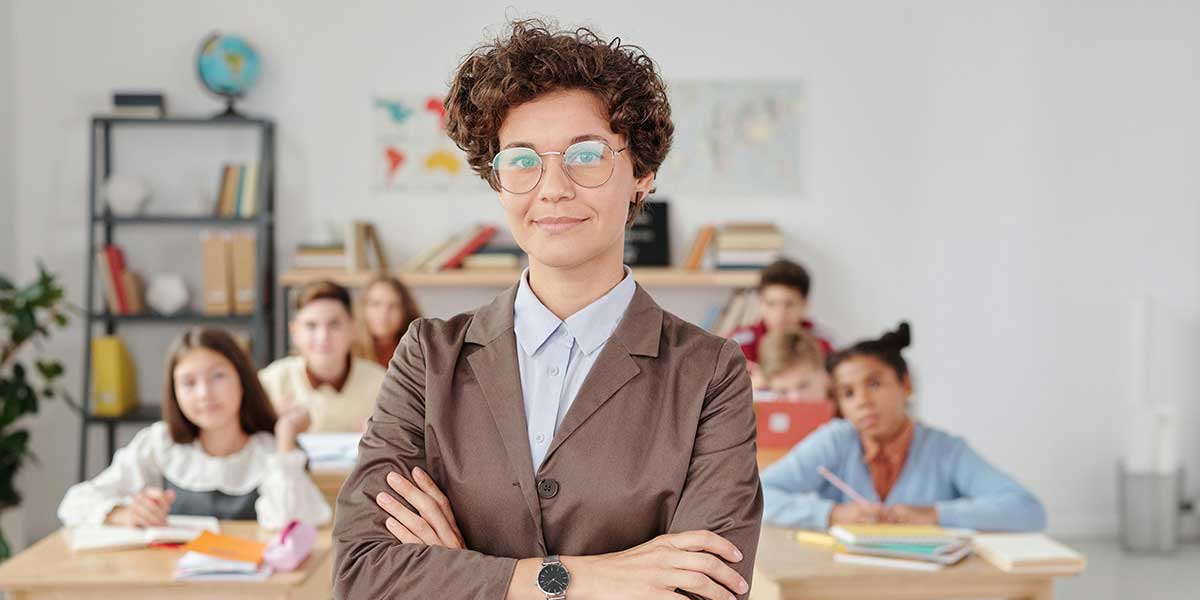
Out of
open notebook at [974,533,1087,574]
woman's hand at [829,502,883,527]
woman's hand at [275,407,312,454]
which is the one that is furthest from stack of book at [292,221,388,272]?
open notebook at [974,533,1087,574]

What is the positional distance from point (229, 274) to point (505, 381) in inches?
173

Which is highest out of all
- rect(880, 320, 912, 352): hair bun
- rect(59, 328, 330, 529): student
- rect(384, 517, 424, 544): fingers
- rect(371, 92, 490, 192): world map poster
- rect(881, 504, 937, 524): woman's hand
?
Answer: rect(371, 92, 490, 192): world map poster

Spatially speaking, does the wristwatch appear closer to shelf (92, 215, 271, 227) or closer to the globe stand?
shelf (92, 215, 271, 227)

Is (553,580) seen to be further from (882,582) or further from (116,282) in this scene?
(116,282)

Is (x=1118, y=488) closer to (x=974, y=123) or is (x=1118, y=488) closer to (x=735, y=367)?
(x=974, y=123)

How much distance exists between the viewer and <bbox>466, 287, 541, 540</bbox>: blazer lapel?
149cm

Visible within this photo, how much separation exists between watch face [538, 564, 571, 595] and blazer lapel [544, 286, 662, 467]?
0.40 ft

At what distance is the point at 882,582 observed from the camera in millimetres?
2615

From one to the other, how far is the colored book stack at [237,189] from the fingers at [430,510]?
4361 millimetres

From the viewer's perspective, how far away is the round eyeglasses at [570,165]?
1468 mm

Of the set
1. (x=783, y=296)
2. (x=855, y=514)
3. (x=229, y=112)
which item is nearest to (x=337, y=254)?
(x=229, y=112)

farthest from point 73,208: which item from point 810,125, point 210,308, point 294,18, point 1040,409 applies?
point 1040,409

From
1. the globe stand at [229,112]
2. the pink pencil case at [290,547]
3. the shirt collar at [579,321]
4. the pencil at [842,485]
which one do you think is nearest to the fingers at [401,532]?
the shirt collar at [579,321]

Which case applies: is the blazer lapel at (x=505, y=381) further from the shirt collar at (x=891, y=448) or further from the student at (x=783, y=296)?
the student at (x=783, y=296)
